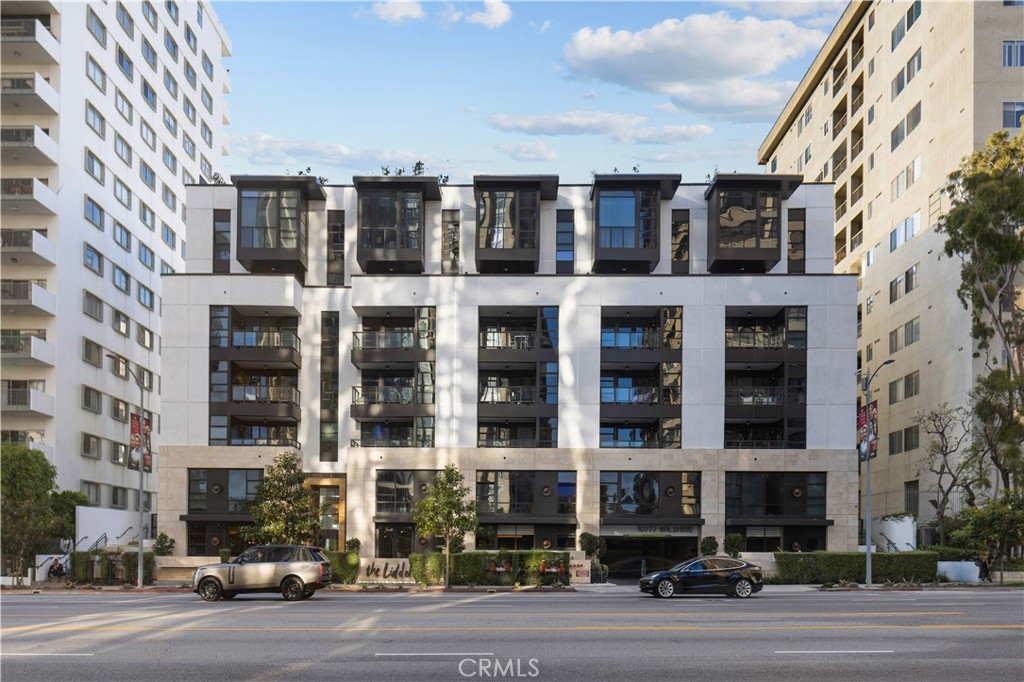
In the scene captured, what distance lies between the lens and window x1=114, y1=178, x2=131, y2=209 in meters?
76.6

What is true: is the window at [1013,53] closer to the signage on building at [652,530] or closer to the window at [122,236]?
the signage on building at [652,530]

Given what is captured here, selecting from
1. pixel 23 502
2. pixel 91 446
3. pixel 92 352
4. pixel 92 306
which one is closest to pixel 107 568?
pixel 23 502

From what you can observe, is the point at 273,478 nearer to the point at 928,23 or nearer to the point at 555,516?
the point at 555,516

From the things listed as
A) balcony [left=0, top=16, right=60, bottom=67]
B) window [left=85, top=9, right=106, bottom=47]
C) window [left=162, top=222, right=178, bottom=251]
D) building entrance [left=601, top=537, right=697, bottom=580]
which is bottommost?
building entrance [left=601, top=537, right=697, bottom=580]

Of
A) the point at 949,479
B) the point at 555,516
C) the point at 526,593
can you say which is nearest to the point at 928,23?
the point at 949,479

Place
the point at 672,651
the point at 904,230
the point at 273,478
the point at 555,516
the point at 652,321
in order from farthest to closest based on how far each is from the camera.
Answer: the point at 904,230
the point at 652,321
the point at 555,516
the point at 273,478
the point at 672,651

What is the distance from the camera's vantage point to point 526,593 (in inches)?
1636

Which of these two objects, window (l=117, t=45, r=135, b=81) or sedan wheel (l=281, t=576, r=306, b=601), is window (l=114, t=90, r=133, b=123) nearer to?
window (l=117, t=45, r=135, b=81)

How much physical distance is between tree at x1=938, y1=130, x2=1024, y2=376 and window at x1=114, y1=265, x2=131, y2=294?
5756 centimetres

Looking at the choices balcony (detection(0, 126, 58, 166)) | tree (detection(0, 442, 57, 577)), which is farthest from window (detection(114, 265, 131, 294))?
tree (detection(0, 442, 57, 577))

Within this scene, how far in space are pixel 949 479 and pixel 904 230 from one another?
18611mm

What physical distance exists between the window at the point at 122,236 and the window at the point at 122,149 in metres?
5.34

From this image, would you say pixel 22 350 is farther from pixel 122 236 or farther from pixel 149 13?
pixel 149 13

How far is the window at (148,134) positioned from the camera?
8244 centimetres
